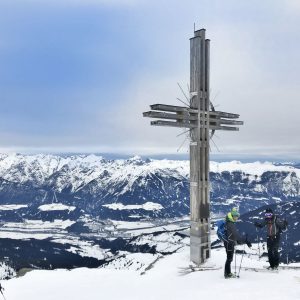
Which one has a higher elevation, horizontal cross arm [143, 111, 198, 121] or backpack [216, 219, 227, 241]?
horizontal cross arm [143, 111, 198, 121]

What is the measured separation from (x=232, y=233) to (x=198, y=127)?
7454mm

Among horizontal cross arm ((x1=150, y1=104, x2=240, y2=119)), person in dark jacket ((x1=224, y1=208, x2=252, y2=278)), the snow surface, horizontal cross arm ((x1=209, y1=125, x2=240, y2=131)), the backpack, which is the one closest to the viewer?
the snow surface

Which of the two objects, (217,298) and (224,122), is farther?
(224,122)

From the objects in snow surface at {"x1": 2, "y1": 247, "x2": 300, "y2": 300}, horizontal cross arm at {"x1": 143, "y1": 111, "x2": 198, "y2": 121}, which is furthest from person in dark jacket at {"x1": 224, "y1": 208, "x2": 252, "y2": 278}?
horizontal cross arm at {"x1": 143, "y1": 111, "x2": 198, "y2": 121}

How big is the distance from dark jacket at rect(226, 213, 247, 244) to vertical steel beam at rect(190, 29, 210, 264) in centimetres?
492

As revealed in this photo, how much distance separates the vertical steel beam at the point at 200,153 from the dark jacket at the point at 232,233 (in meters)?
4.92

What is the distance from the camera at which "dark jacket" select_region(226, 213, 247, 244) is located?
18516mm

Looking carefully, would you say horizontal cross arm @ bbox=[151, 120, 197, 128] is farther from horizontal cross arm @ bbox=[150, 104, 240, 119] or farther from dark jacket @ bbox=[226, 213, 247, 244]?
dark jacket @ bbox=[226, 213, 247, 244]

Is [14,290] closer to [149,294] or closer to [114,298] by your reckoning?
[114,298]

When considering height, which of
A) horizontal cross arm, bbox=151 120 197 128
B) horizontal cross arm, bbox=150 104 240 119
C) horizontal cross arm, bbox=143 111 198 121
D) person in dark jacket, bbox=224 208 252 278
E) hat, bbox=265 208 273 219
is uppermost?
horizontal cross arm, bbox=150 104 240 119

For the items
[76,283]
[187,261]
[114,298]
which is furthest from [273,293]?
[76,283]

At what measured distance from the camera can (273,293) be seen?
14492 mm

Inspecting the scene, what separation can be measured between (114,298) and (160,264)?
6.59m

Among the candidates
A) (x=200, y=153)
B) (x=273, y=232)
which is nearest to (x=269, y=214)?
(x=273, y=232)
